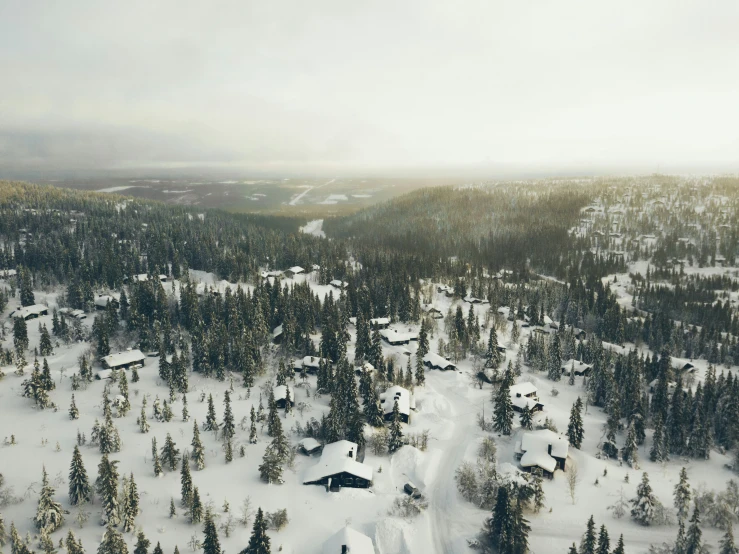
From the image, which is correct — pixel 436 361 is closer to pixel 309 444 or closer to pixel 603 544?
pixel 309 444

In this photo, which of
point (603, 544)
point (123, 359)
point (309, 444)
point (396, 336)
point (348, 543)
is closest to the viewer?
point (603, 544)

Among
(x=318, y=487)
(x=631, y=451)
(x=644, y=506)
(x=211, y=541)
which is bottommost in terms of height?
(x=631, y=451)

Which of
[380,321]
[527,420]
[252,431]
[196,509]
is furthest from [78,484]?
[380,321]

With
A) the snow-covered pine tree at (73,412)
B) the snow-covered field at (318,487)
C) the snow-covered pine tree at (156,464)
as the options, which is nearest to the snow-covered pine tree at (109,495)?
the snow-covered field at (318,487)

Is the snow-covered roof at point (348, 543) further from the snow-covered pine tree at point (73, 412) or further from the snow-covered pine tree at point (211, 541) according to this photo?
the snow-covered pine tree at point (73, 412)

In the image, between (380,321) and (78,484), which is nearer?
(78,484)

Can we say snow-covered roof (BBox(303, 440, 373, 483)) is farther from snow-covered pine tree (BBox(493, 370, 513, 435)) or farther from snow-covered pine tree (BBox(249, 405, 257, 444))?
snow-covered pine tree (BBox(493, 370, 513, 435))

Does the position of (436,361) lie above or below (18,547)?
below

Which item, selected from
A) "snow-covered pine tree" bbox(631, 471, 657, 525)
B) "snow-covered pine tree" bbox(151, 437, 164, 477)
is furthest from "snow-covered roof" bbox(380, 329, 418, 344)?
"snow-covered pine tree" bbox(631, 471, 657, 525)
